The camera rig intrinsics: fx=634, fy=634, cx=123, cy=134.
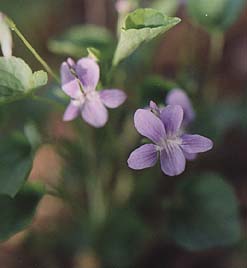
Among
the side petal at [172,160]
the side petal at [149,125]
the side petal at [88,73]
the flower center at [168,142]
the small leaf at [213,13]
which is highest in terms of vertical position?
the side petal at [88,73]

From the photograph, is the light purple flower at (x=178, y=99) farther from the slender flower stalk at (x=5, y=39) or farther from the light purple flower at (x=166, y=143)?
the slender flower stalk at (x=5, y=39)

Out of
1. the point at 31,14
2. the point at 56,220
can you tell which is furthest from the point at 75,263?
the point at 31,14

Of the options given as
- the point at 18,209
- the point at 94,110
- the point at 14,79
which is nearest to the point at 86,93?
the point at 94,110

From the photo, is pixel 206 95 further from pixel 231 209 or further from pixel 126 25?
pixel 126 25

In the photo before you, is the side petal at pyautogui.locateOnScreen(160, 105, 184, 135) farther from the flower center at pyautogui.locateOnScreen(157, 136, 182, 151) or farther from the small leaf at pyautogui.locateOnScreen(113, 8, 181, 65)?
the small leaf at pyautogui.locateOnScreen(113, 8, 181, 65)

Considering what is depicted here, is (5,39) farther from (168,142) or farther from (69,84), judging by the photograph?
(168,142)

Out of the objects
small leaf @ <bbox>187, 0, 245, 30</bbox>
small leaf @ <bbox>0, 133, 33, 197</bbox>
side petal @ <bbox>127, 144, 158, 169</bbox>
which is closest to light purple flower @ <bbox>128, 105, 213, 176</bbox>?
side petal @ <bbox>127, 144, 158, 169</bbox>

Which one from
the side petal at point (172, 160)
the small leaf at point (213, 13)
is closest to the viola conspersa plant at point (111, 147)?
the side petal at point (172, 160)
